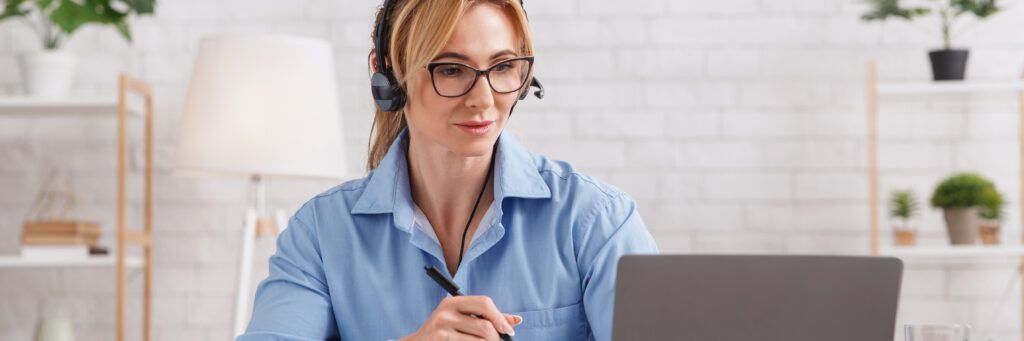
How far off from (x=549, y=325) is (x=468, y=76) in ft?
1.13

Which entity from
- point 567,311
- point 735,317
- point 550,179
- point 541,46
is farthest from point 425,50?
point 541,46

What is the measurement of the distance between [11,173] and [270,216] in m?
0.75

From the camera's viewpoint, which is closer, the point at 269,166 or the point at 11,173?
the point at 269,166

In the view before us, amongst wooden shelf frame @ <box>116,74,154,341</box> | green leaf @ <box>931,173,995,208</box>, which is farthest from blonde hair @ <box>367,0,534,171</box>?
green leaf @ <box>931,173,995,208</box>

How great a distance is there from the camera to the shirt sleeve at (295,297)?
150 centimetres

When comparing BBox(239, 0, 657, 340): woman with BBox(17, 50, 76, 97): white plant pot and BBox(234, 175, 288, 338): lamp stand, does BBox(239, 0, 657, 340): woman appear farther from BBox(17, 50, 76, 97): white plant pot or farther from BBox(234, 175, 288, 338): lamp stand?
BBox(17, 50, 76, 97): white plant pot

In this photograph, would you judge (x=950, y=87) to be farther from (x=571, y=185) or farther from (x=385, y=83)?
(x=385, y=83)

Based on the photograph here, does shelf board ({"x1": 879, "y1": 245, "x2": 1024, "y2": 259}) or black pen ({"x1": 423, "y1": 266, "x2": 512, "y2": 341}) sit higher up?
black pen ({"x1": 423, "y1": 266, "x2": 512, "y2": 341})

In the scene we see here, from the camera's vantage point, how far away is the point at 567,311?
4.95ft

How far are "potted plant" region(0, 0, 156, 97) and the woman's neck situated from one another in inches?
63.7

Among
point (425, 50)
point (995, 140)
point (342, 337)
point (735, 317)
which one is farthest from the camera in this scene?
point (995, 140)

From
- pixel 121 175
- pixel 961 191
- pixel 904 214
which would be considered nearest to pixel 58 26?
pixel 121 175

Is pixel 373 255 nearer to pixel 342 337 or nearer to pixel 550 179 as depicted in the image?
pixel 342 337

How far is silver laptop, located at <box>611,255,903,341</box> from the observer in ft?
3.19
